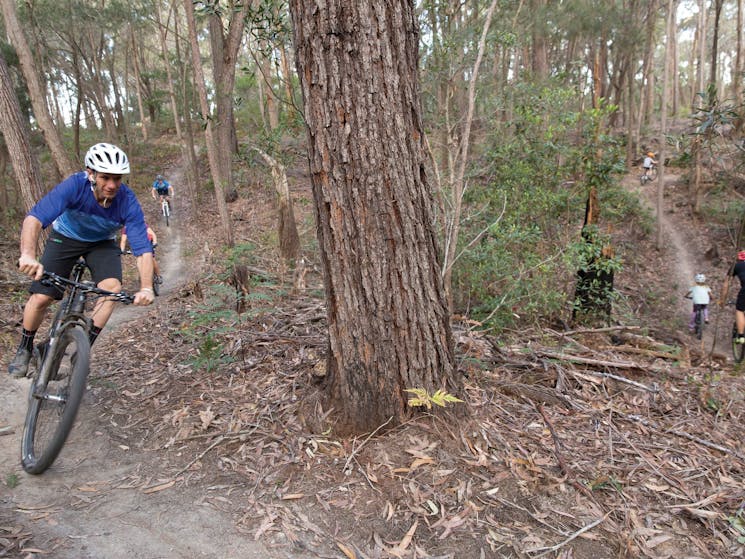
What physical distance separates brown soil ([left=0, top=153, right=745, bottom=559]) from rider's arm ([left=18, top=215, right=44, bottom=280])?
1.37 m

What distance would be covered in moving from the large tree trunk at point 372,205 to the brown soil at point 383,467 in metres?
0.42

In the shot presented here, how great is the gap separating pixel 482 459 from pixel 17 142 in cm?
983

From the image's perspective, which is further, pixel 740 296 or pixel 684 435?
pixel 740 296

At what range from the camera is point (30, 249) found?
3533 millimetres

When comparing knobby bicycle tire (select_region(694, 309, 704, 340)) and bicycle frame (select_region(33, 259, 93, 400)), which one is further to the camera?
knobby bicycle tire (select_region(694, 309, 704, 340))

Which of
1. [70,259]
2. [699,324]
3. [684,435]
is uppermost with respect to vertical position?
[70,259]

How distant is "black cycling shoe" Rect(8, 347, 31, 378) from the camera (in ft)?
13.6

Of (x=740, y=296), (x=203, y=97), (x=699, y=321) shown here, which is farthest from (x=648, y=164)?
(x=203, y=97)

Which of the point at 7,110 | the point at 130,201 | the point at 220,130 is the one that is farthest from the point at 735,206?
the point at 7,110

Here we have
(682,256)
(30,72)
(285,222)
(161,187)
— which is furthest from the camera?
(682,256)

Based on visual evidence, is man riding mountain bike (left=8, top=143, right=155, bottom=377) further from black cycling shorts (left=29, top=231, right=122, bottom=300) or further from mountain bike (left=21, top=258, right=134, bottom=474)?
mountain bike (left=21, top=258, right=134, bottom=474)

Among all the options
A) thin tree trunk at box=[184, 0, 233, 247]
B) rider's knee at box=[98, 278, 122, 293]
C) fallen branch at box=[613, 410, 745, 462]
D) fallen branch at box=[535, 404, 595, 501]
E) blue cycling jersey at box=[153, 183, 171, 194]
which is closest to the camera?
fallen branch at box=[535, 404, 595, 501]

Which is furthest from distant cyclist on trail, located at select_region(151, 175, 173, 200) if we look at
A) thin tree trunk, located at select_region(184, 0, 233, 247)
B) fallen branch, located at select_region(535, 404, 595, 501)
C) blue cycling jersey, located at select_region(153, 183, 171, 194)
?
fallen branch, located at select_region(535, 404, 595, 501)

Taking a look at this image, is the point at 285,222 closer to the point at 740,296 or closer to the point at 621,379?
the point at 621,379
